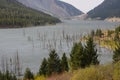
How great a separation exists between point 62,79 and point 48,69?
104ft

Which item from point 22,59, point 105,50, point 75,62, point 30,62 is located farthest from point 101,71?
point 105,50

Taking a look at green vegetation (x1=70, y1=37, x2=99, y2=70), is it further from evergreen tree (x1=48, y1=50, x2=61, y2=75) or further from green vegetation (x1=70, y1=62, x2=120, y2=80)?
green vegetation (x1=70, y1=62, x2=120, y2=80)

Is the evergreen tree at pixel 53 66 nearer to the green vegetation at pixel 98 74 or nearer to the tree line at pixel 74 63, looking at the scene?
the tree line at pixel 74 63

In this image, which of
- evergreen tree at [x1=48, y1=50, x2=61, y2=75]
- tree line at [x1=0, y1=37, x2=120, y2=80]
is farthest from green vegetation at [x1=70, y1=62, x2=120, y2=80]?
evergreen tree at [x1=48, y1=50, x2=61, y2=75]

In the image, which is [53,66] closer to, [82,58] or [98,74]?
[82,58]

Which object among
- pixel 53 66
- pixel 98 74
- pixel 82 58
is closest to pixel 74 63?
pixel 82 58

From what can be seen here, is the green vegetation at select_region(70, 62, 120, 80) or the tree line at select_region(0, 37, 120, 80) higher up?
the green vegetation at select_region(70, 62, 120, 80)

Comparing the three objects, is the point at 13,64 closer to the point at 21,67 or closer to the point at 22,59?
the point at 21,67

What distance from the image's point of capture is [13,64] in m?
93.4

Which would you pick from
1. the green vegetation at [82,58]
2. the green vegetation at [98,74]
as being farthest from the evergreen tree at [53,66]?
the green vegetation at [98,74]

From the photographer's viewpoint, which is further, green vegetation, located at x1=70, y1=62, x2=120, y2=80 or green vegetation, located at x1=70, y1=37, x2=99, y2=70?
green vegetation, located at x1=70, y1=37, x2=99, y2=70

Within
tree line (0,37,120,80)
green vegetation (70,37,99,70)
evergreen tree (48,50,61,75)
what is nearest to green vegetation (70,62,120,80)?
tree line (0,37,120,80)

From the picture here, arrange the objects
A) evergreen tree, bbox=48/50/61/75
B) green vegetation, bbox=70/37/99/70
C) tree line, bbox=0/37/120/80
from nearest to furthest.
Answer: tree line, bbox=0/37/120/80, green vegetation, bbox=70/37/99/70, evergreen tree, bbox=48/50/61/75

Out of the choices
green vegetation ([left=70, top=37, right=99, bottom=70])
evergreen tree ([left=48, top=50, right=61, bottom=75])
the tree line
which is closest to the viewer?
the tree line
